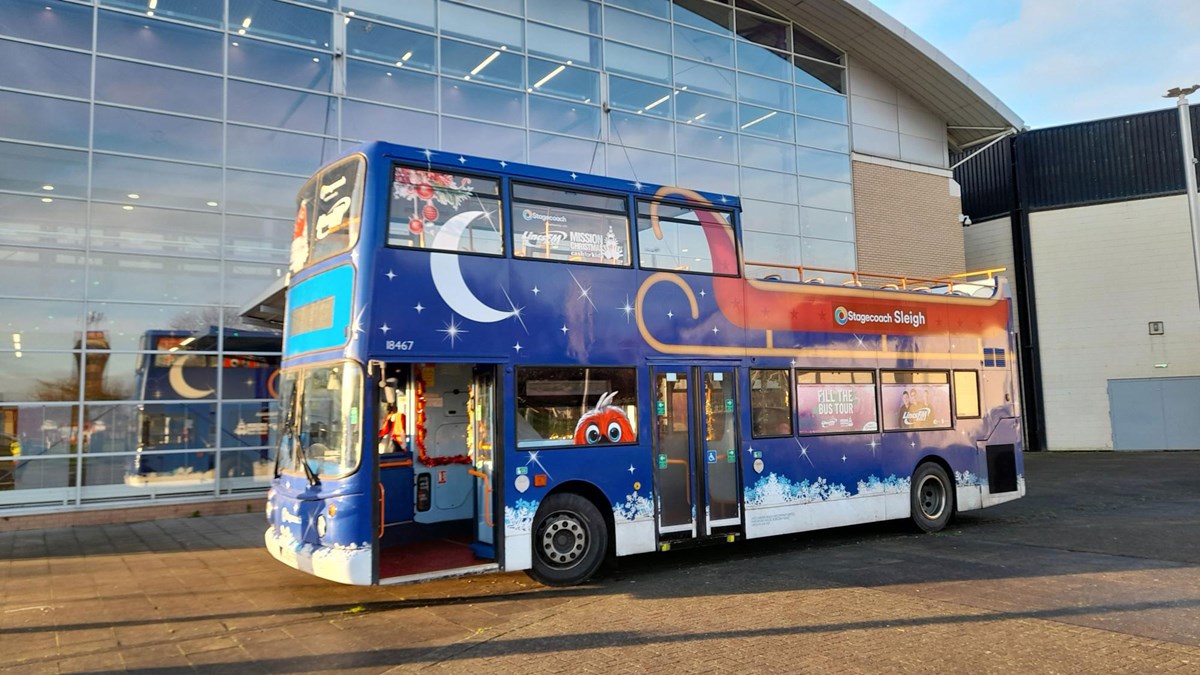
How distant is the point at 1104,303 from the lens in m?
27.0

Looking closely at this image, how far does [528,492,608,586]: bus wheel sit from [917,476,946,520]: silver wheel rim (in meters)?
5.64

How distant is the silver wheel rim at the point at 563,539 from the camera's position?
8.37m

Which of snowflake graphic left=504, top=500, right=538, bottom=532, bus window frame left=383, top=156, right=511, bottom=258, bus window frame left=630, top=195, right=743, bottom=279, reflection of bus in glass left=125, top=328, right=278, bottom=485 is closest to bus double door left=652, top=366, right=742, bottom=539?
bus window frame left=630, top=195, right=743, bottom=279

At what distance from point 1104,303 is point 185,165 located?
2773 centimetres

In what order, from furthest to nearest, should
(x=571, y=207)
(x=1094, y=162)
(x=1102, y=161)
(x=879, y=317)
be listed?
(x=1094, y=162), (x=1102, y=161), (x=879, y=317), (x=571, y=207)

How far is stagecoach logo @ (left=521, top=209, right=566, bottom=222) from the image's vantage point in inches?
336

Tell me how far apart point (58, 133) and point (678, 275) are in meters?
12.1

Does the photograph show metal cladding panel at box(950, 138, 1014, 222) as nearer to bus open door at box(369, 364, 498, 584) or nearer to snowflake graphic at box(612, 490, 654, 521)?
snowflake graphic at box(612, 490, 654, 521)

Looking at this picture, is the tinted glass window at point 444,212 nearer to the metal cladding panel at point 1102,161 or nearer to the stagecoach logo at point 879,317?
the stagecoach logo at point 879,317

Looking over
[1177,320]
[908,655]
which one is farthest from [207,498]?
[1177,320]

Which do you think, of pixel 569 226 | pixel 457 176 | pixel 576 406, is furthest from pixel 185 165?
pixel 576 406

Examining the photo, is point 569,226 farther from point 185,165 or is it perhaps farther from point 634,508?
point 185,165

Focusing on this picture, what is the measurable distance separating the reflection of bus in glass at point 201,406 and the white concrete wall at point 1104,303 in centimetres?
2529

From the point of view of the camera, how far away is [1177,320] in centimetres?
2597
